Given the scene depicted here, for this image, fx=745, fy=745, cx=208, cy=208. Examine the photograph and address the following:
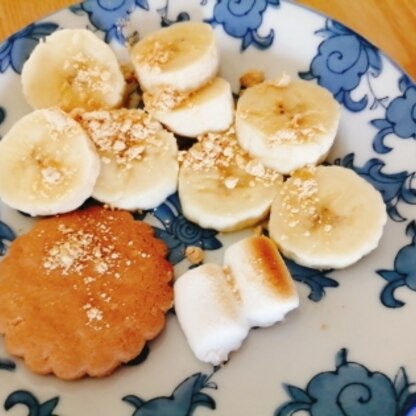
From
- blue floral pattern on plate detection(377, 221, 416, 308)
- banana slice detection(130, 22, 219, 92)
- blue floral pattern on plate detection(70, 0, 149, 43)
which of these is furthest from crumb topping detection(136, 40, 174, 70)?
blue floral pattern on plate detection(377, 221, 416, 308)

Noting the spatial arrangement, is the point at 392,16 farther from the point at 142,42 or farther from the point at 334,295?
the point at 334,295

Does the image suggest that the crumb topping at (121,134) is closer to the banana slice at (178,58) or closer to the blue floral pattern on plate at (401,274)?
the banana slice at (178,58)

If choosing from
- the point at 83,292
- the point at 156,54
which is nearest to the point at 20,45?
the point at 156,54

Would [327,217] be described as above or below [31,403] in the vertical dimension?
above

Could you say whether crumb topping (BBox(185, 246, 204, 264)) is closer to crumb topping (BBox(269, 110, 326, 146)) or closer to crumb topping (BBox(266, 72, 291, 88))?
crumb topping (BBox(269, 110, 326, 146))

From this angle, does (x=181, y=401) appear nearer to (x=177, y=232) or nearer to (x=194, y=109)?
(x=177, y=232)

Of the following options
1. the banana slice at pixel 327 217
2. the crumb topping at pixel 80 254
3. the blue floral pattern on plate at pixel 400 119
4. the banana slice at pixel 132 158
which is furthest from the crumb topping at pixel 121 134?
the blue floral pattern on plate at pixel 400 119

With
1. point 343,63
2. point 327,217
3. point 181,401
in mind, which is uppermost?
point 343,63
